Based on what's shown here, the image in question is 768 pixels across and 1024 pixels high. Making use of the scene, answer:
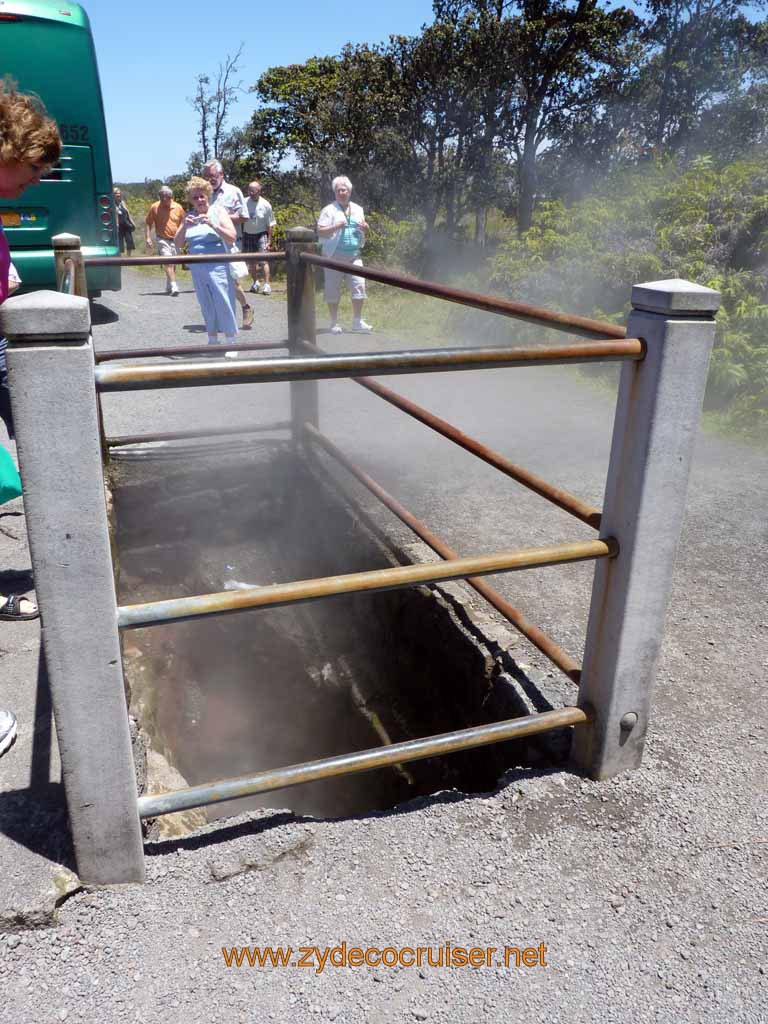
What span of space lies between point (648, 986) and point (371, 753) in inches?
30.1

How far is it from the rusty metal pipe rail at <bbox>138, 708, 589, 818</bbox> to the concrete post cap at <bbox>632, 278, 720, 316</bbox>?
1063 millimetres

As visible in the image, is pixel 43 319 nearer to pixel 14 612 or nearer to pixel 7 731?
pixel 7 731

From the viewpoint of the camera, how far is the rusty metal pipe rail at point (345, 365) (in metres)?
1.58

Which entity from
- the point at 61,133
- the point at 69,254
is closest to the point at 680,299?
the point at 69,254

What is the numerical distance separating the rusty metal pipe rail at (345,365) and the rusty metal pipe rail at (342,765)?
910 mm

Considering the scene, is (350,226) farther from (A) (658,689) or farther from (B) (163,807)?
(B) (163,807)

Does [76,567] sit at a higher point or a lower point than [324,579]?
higher

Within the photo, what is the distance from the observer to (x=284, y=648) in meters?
4.35

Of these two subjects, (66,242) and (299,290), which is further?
(299,290)

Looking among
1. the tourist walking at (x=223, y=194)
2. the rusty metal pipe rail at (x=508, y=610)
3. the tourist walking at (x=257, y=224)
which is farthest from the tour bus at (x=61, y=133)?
the rusty metal pipe rail at (x=508, y=610)

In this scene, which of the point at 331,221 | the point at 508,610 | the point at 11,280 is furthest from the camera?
the point at 331,221

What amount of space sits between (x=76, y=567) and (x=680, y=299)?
140 cm

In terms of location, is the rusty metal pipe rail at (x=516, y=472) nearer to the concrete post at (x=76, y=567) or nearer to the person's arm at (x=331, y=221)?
the concrete post at (x=76, y=567)

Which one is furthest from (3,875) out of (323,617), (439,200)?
(439,200)
